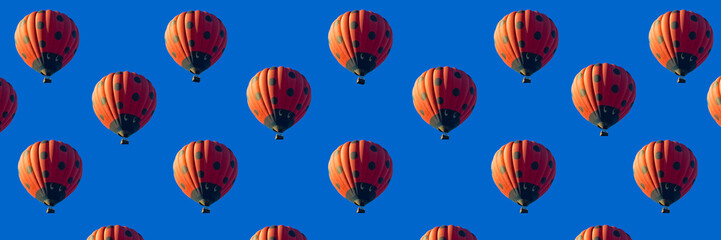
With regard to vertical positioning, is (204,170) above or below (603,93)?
below

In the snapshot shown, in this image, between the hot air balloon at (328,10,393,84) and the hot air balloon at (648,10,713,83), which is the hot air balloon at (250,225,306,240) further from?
the hot air balloon at (648,10,713,83)

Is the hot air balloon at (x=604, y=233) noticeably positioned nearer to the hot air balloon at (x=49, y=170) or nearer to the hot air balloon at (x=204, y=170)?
the hot air balloon at (x=204, y=170)

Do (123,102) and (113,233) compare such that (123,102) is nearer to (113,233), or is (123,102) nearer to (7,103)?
(7,103)

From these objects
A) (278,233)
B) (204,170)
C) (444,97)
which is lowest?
(278,233)

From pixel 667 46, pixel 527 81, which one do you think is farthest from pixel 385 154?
pixel 667 46

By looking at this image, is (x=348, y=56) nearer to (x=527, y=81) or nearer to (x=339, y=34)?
(x=339, y=34)

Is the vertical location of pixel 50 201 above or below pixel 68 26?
below

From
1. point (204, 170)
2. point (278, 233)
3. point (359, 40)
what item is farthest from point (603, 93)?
point (204, 170)
